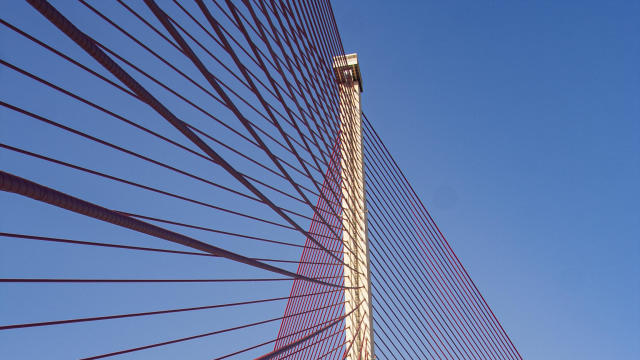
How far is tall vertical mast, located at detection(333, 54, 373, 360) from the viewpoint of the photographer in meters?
3.21

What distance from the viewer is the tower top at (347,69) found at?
4.20m

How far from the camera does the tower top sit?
4.20m

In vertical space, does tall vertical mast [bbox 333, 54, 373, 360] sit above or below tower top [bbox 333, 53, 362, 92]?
below

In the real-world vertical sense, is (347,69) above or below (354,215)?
above

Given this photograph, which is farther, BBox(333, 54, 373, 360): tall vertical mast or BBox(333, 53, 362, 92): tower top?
BBox(333, 53, 362, 92): tower top

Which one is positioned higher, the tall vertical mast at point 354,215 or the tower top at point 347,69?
the tower top at point 347,69

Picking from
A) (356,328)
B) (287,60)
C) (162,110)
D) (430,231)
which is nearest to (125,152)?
(162,110)

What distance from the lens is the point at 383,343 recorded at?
346 centimetres

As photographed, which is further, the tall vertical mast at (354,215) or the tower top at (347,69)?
the tower top at (347,69)

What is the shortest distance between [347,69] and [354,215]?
5.51ft

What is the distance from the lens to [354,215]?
367cm

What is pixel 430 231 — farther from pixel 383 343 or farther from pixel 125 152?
pixel 125 152

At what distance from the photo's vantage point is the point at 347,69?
431cm

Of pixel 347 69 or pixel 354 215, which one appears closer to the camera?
pixel 354 215
